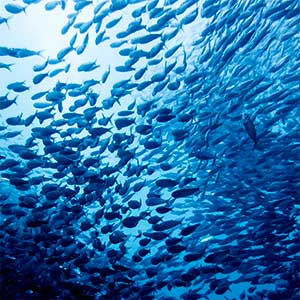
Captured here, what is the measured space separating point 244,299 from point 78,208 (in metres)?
6.19

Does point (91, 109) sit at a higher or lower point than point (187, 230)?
higher

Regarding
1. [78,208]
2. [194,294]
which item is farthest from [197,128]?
[194,294]

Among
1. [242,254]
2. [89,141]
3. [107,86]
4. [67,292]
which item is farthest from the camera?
[107,86]

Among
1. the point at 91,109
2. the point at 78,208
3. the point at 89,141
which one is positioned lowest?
the point at 78,208

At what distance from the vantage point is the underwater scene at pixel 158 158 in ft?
22.3

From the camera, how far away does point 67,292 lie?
788 cm

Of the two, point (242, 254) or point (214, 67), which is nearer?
point (214, 67)

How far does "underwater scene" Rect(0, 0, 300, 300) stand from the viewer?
22.3ft

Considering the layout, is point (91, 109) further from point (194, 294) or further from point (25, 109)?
point (25, 109)

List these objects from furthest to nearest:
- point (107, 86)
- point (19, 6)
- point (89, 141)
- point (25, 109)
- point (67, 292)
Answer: point (25, 109) → point (107, 86) → point (67, 292) → point (89, 141) → point (19, 6)

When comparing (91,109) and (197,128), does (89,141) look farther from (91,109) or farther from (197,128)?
(197,128)

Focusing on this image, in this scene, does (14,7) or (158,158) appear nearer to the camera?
(14,7)

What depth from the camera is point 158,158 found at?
28.0 ft

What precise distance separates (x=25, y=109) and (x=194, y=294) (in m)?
10.0
